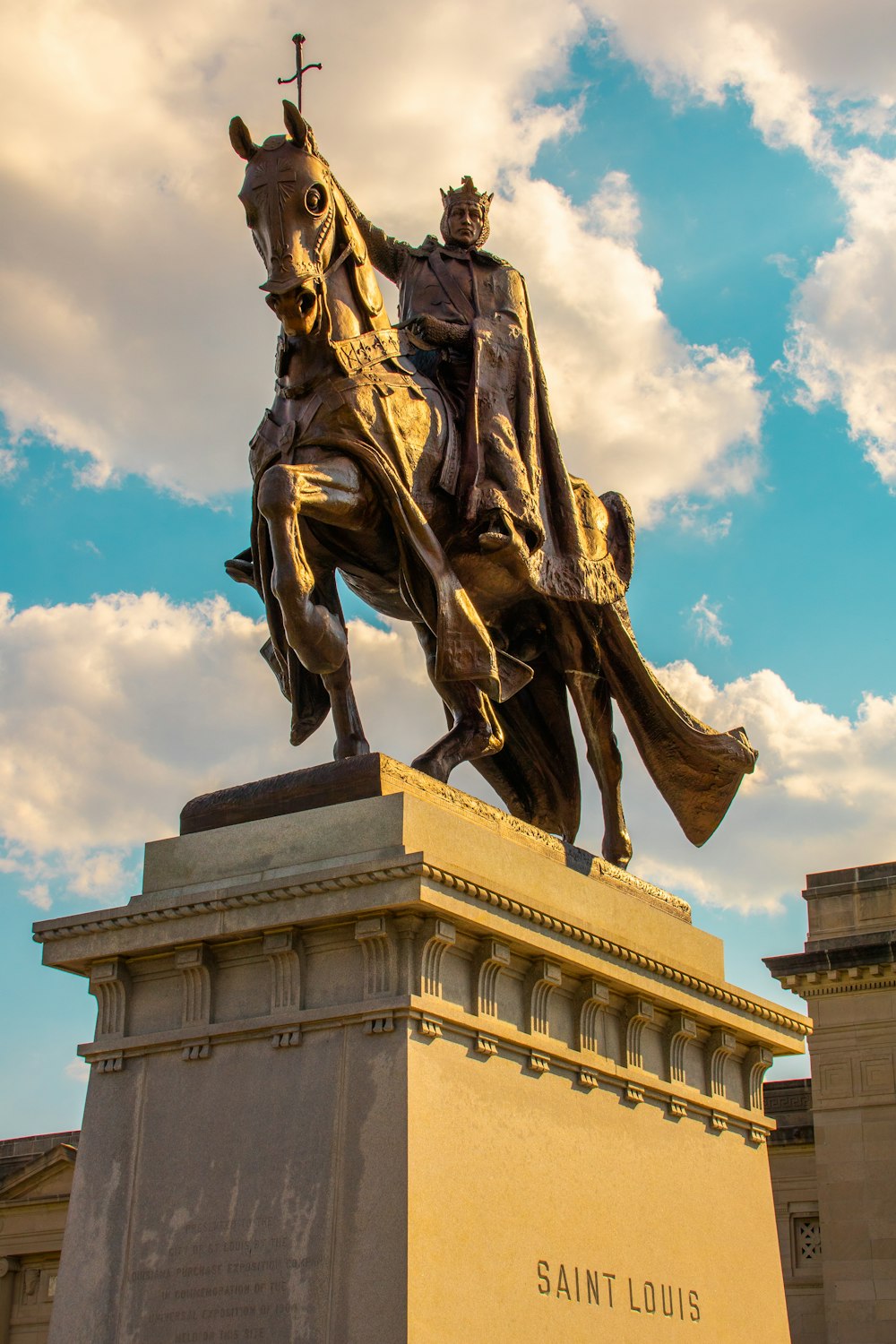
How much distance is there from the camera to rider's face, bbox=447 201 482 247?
1318 centimetres

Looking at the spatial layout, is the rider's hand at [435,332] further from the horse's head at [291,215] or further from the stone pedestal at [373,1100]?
the stone pedestal at [373,1100]

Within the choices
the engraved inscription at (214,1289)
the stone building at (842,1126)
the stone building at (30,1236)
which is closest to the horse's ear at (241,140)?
the engraved inscription at (214,1289)

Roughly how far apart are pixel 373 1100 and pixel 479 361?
5389mm

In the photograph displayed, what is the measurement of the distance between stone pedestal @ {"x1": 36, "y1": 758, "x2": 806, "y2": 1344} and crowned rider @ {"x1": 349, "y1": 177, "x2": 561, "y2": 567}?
86.1 inches

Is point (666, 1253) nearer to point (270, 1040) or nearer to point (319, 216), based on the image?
point (270, 1040)

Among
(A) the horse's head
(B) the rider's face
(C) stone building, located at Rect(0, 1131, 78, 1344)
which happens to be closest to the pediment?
(C) stone building, located at Rect(0, 1131, 78, 1344)

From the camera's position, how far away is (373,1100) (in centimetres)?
923

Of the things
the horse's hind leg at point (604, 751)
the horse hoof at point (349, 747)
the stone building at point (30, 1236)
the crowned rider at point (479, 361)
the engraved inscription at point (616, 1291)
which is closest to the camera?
the engraved inscription at point (616, 1291)

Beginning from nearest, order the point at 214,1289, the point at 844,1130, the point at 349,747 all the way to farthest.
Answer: the point at 214,1289
the point at 349,747
the point at 844,1130

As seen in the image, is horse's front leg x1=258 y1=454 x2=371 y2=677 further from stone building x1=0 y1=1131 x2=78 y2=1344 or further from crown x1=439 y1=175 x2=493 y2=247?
stone building x1=0 y1=1131 x2=78 y2=1344

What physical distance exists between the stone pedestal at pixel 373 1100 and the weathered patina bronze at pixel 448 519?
1.40m

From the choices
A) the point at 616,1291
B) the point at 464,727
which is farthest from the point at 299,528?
the point at 616,1291

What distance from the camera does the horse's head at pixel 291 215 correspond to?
10.8 metres

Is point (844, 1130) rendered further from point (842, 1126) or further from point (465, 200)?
point (465, 200)
